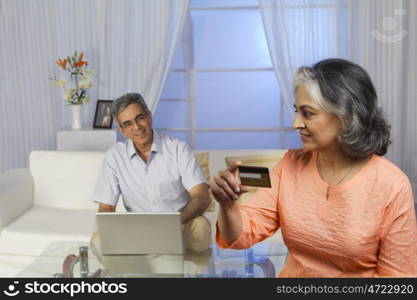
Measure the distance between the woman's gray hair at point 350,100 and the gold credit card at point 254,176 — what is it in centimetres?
33

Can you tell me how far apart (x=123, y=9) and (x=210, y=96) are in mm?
1226

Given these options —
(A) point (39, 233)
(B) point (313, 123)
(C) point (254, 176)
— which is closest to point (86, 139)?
(A) point (39, 233)

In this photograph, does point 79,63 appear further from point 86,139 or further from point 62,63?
point 86,139

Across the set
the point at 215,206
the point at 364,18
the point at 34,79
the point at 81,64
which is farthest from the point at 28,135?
the point at 364,18

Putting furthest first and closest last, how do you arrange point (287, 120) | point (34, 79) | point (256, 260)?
point (287, 120) < point (34, 79) < point (256, 260)

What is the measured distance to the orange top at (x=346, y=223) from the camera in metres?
1.69

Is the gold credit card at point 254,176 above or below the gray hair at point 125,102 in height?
below

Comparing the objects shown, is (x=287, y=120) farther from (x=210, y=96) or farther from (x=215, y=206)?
(x=215, y=206)

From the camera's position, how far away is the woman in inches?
66.1

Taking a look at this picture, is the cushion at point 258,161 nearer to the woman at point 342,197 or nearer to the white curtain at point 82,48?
the white curtain at point 82,48

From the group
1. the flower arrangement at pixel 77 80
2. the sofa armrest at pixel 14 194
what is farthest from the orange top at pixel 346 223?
the flower arrangement at pixel 77 80

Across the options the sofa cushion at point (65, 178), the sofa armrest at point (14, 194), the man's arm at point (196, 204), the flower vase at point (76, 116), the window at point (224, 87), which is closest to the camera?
the man's arm at point (196, 204)

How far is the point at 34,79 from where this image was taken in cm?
551

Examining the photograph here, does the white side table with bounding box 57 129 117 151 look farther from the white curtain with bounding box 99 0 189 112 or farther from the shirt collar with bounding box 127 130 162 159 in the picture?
the shirt collar with bounding box 127 130 162 159
